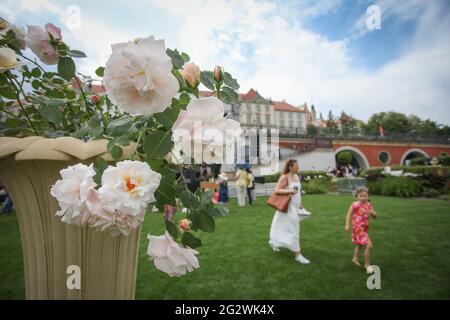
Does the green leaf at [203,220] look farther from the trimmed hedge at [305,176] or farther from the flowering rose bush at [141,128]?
the trimmed hedge at [305,176]

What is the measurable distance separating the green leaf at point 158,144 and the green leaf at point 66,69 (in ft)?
1.32

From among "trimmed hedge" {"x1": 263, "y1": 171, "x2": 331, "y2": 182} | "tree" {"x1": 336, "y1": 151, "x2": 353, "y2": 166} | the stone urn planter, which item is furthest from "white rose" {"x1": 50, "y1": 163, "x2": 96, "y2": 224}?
"tree" {"x1": 336, "y1": 151, "x2": 353, "y2": 166}

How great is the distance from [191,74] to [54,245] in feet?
2.87

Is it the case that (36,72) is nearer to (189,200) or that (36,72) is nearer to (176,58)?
(176,58)

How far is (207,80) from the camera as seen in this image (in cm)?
73

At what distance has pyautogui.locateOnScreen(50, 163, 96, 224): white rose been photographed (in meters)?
0.48

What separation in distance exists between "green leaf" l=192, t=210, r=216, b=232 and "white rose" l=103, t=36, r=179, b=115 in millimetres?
340

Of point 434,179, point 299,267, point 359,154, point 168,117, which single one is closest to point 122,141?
point 168,117

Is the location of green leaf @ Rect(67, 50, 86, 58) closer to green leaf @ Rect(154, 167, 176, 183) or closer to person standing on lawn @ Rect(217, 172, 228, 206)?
green leaf @ Rect(154, 167, 176, 183)

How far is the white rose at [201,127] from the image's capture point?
0.52 m

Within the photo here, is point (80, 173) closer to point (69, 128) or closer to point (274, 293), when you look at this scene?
point (69, 128)

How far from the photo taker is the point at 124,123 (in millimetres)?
596
